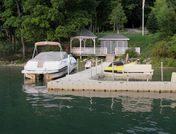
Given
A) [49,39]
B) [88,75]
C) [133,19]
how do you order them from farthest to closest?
1. [133,19]
2. [49,39]
3. [88,75]

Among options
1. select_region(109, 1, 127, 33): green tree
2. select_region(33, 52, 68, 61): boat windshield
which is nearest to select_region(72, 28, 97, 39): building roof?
select_region(109, 1, 127, 33): green tree

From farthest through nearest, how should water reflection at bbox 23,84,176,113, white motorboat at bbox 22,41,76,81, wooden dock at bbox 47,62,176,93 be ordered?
white motorboat at bbox 22,41,76,81 → wooden dock at bbox 47,62,176,93 → water reflection at bbox 23,84,176,113

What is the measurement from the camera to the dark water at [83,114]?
19891 mm

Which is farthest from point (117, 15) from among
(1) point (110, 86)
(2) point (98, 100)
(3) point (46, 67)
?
(2) point (98, 100)

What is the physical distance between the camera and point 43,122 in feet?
70.2

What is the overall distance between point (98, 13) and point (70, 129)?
6045 cm

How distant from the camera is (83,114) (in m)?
23.3

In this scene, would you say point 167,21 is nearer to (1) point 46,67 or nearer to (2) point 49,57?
(2) point 49,57

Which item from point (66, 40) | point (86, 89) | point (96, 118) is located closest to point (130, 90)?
point (86, 89)

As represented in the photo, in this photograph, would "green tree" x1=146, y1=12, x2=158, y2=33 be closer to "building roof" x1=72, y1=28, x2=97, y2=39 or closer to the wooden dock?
"building roof" x1=72, y1=28, x2=97, y2=39

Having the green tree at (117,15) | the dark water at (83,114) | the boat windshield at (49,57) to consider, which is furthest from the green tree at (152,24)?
the dark water at (83,114)

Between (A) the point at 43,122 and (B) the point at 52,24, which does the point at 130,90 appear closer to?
(A) the point at 43,122

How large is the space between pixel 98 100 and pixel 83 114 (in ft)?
15.4

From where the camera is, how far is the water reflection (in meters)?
25.3
